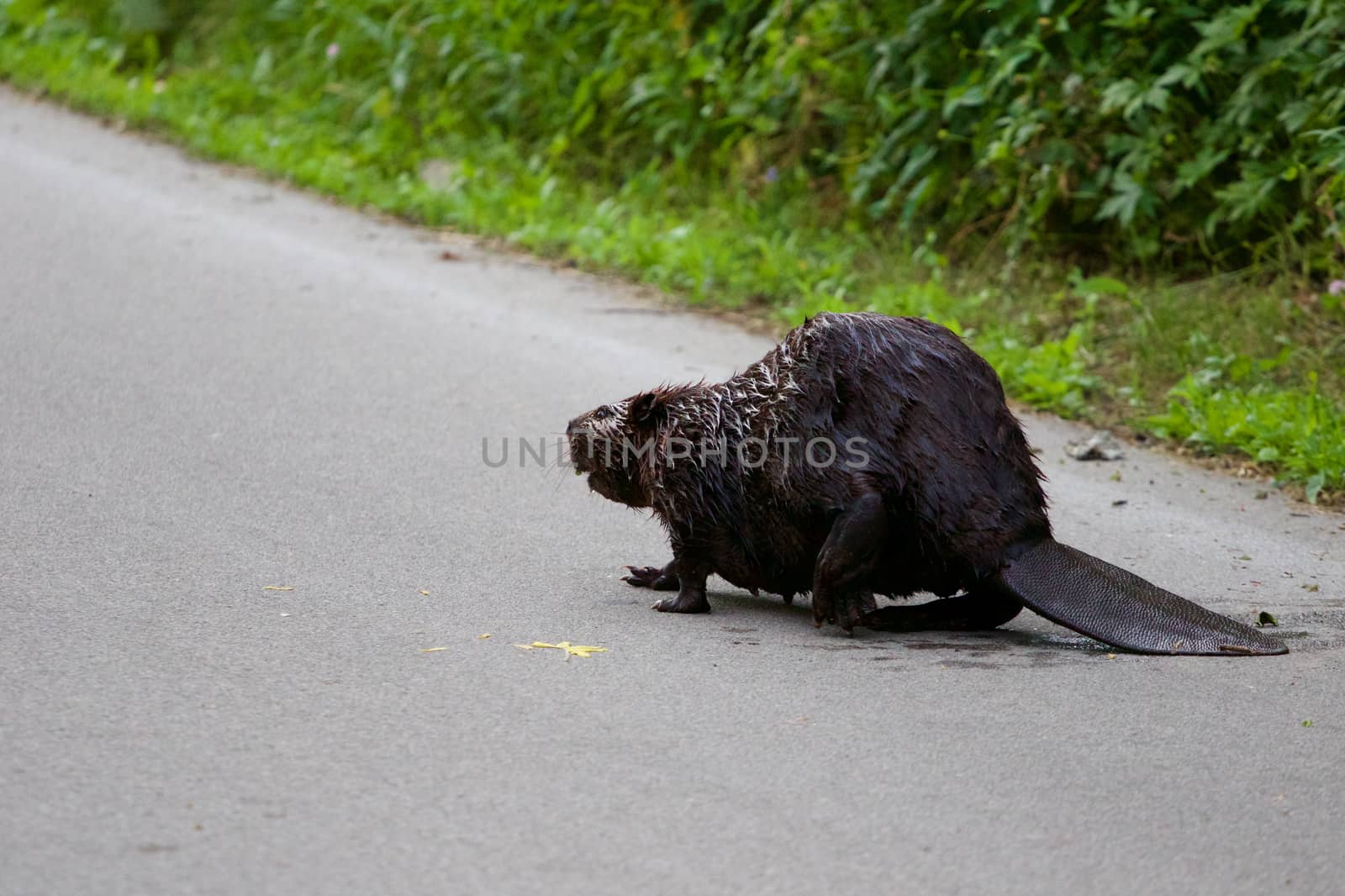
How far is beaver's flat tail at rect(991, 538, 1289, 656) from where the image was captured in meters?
3.62

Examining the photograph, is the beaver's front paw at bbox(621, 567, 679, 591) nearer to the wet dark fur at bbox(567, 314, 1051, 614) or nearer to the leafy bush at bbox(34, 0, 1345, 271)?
the wet dark fur at bbox(567, 314, 1051, 614)

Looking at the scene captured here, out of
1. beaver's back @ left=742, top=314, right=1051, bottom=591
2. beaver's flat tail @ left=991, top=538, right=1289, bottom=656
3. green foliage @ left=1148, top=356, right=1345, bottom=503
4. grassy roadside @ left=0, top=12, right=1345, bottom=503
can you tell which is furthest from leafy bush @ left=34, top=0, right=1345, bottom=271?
beaver's flat tail @ left=991, top=538, right=1289, bottom=656

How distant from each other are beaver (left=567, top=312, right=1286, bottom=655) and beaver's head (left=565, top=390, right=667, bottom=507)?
0.04 m

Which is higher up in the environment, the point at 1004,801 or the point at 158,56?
the point at 158,56

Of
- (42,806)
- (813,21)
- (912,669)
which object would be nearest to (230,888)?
(42,806)

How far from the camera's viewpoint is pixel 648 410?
168 inches

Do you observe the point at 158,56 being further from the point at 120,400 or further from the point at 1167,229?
the point at 1167,229

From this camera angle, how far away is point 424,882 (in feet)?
8.55

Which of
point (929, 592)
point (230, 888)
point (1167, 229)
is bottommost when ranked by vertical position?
point (230, 888)

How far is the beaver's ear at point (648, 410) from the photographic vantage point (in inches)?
168

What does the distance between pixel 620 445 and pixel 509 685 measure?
103 centimetres

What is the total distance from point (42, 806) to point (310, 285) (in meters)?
4.89

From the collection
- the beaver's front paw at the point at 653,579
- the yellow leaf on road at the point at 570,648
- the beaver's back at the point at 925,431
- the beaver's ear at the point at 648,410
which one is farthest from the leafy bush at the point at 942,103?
the yellow leaf on road at the point at 570,648

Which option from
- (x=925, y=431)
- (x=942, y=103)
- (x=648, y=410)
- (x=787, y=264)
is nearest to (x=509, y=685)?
(x=648, y=410)
